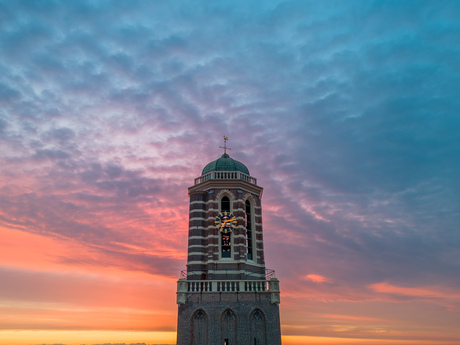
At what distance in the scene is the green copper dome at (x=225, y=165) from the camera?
166 ft

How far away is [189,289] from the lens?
41312mm

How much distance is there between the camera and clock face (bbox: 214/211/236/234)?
45750mm

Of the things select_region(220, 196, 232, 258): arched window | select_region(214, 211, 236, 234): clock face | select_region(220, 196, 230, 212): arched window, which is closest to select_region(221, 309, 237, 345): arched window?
select_region(220, 196, 232, 258): arched window

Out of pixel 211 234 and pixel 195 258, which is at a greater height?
pixel 211 234

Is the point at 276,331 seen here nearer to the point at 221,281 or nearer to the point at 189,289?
the point at 221,281

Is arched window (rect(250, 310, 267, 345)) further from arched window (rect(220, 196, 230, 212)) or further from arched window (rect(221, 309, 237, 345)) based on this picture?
arched window (rect(220, 196, 230, 212))

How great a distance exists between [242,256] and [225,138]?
18.3 meters

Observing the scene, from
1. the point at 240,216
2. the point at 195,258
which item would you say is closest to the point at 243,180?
the point at 240,216

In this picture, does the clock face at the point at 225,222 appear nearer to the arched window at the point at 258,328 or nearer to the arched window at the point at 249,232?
the arched window at the point at 249,232

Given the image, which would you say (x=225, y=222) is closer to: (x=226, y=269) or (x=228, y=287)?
(x=226, y=269)

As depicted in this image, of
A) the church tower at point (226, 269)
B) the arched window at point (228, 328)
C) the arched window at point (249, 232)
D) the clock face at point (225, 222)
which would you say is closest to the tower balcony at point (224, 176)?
the church tower at point (226, 269)

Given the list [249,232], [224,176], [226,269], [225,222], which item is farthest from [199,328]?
[224,176]

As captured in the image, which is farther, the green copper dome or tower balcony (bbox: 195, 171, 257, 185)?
the green copper dome

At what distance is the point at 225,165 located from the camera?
5091 cm
